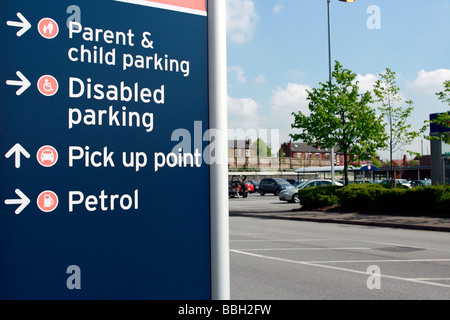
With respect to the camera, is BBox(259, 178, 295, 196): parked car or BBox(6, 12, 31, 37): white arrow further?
BBox(259, 178, 295, 196): parked car

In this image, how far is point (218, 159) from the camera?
6.31ft

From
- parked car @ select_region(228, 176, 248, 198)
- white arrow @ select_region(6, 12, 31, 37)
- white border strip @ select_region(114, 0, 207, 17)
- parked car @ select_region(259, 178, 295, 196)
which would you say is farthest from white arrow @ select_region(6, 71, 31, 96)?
parked car @ select_region(259, 178, 295, 196)

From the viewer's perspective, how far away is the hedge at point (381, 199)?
19.0m

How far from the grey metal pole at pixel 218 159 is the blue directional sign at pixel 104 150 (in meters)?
0.03

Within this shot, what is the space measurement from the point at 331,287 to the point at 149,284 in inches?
221

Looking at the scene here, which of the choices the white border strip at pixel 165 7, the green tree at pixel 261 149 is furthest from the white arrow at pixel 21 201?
the green tree at pixel 261 149

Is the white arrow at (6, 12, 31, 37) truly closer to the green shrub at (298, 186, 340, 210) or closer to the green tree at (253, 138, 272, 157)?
the green shrub at (298, 186, 340, 210)

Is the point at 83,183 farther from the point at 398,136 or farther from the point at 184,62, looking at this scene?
the point at 398,136

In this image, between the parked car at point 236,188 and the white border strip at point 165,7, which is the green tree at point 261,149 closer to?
the parked car at point 236,188

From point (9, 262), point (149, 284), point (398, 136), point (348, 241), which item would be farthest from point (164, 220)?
point (398, 136)

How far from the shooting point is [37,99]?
5.41ft

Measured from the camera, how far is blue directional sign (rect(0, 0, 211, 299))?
5.32ft

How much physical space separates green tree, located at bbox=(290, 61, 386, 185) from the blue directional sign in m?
21.3

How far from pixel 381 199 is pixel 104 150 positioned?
20.7m
